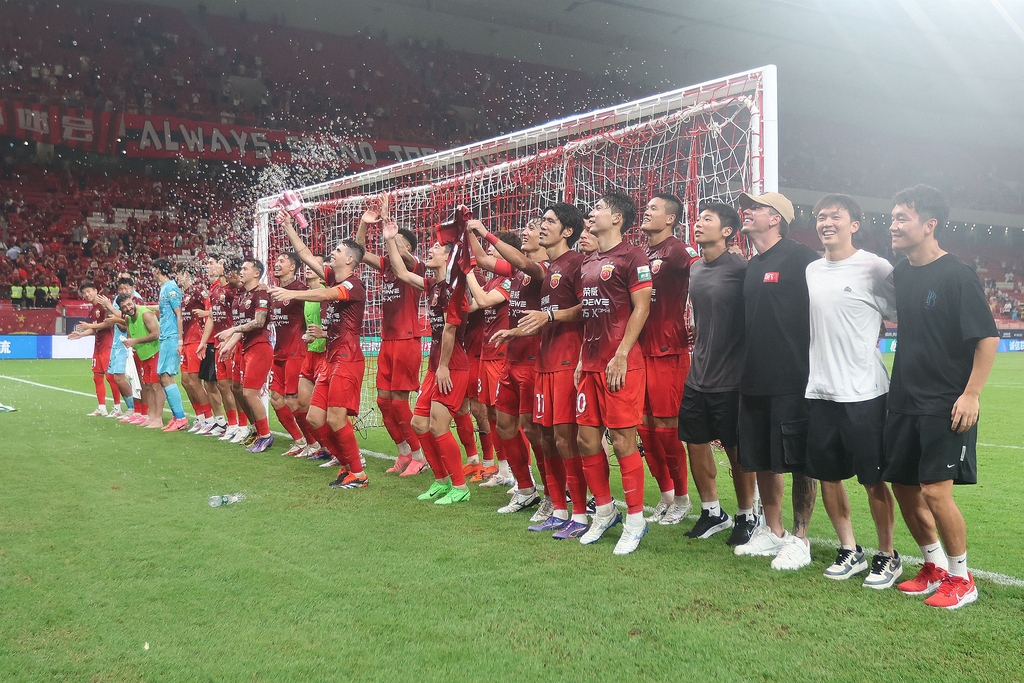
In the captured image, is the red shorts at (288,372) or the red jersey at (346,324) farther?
the red shorts at (288,372)

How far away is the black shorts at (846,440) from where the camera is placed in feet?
13.5

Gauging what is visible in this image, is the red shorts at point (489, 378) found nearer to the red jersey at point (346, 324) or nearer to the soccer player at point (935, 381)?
the red jersey at point (346, 324)

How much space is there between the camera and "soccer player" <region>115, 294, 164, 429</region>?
429 inches

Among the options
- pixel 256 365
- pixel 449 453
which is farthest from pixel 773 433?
pixel 256 365

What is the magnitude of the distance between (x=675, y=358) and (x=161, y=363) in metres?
7.76

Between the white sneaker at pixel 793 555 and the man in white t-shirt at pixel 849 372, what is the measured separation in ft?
0.65

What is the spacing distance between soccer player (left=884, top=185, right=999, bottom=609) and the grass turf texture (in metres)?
0.39

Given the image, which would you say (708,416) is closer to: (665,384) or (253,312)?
(665,384)

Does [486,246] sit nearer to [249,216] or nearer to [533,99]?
[249,216]

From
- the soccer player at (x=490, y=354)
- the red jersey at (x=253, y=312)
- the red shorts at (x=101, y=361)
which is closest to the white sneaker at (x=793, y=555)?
the soccer player at (x=490, y=354)

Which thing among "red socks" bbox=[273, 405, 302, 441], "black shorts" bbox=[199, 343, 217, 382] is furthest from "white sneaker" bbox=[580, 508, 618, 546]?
"black shorts" bbox=[199, 343, 217, 382]

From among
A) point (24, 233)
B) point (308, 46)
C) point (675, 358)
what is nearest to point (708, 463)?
point (675, 358)

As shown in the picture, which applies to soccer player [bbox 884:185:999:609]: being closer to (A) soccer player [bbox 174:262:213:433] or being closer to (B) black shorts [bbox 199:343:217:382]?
(B) black shorts [bbox 199:343:217:382]

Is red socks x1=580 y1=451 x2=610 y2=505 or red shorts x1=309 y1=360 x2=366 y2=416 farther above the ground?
red shorts x1=309 y1=360 x2=366 y2=416
